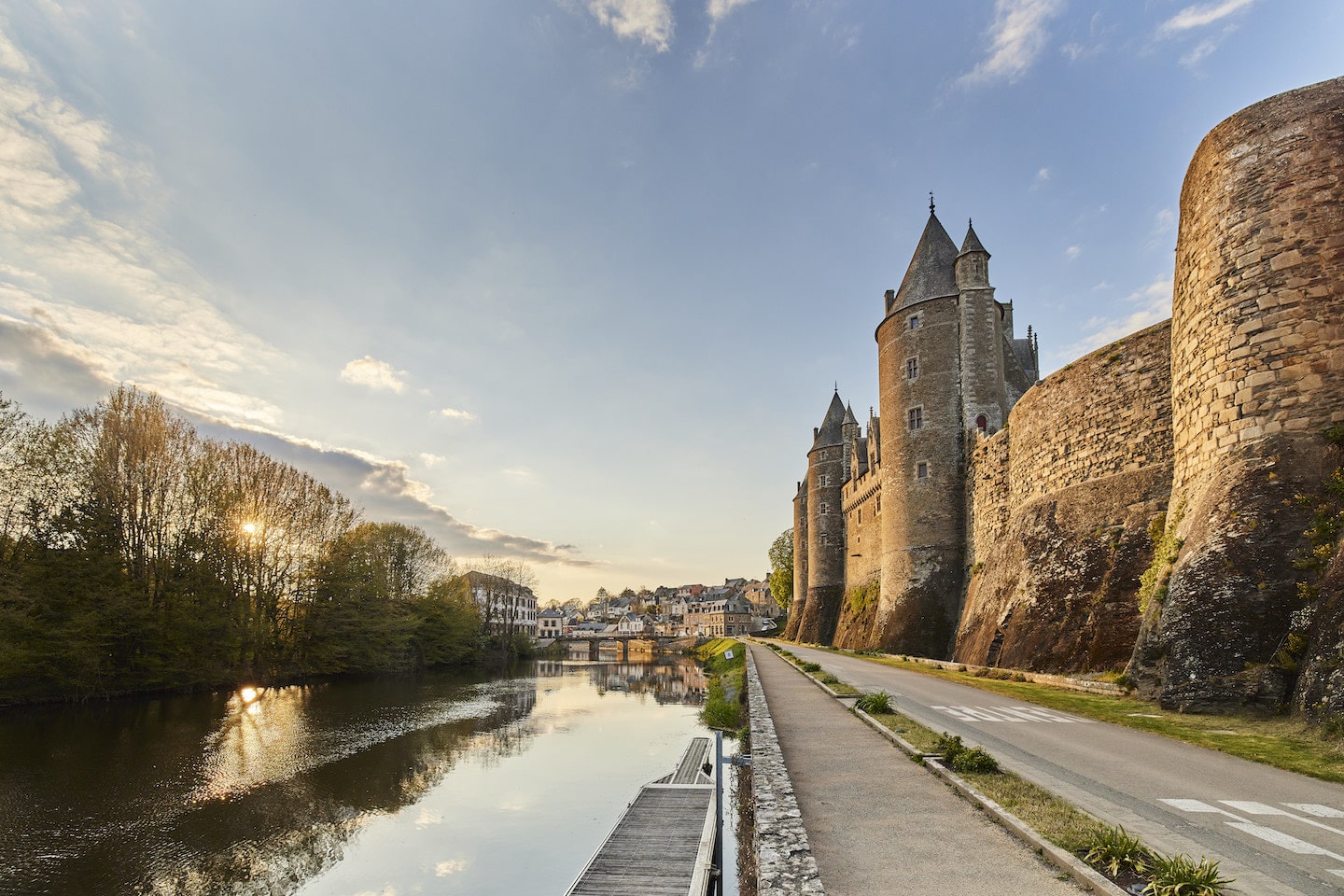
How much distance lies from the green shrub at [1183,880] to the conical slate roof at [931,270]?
3158cm

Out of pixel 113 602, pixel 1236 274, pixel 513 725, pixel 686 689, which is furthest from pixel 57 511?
pixel 1236 274

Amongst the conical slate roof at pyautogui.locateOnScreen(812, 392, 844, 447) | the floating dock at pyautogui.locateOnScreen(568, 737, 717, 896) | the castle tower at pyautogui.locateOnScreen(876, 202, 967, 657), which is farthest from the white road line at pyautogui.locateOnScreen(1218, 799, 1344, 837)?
the conical slate roof at pyautogui.locateOnScreen(812, 392, 844, 447)

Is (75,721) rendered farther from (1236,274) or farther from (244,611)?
(1236,274)

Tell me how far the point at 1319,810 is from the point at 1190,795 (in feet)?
2.99

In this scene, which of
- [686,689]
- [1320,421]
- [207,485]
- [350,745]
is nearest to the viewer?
[1320,421]

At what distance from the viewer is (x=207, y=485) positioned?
32.0 m

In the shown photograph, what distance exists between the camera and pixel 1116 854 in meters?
4.55

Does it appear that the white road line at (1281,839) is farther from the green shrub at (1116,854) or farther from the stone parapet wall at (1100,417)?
the stone parapet wall at (1100,417)

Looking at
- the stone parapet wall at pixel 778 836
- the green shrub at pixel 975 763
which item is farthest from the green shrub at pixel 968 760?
the stone parapet wall at pixel 778 836

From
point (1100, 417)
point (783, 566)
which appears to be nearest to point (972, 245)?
point (1100, 417)

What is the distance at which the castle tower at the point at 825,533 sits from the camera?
→ 5088 cm

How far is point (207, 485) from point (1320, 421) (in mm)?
38490

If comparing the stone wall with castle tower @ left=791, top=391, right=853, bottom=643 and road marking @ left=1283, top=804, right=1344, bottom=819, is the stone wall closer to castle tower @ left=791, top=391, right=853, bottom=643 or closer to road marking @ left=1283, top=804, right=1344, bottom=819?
road marking @ left=1283, top=804, right=1344, bottom=819

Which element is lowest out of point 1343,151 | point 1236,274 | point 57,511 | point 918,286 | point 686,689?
point 686,689
